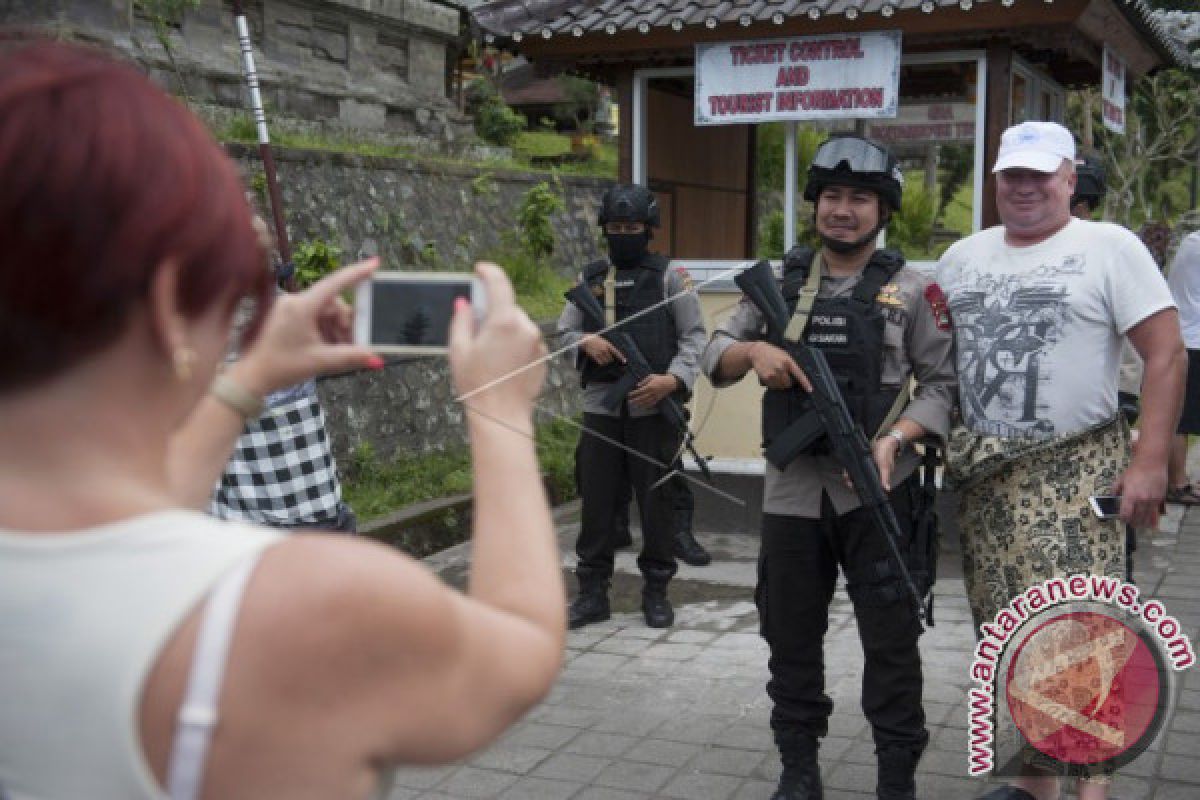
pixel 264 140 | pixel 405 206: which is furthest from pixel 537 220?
pixel 264 140

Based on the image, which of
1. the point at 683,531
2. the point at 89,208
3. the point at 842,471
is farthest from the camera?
the point at 683,531

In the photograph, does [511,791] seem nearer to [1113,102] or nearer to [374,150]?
[1113,102]

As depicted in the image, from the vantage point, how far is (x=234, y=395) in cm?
168

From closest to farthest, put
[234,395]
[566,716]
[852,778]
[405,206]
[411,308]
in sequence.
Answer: [411,308] → [234,395] → [852,778] → [566,716] → [405,206]

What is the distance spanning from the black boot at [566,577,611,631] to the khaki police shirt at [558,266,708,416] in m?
0.82

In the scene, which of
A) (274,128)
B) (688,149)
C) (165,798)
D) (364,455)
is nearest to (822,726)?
(165,798)

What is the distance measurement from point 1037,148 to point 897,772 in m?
1.85

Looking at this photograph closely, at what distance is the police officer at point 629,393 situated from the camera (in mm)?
6039

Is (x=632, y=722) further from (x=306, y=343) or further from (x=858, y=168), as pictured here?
(x=306, y=343)

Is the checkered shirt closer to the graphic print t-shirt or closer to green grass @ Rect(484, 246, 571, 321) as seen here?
the graphic print t-shirt

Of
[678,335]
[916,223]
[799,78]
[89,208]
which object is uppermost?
[799,78]

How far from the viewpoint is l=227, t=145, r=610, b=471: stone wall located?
8711mm

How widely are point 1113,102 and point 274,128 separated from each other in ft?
22.9

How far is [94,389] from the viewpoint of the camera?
108 cm
